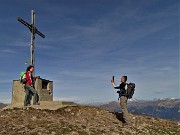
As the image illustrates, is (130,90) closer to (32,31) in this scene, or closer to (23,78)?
(23,78)

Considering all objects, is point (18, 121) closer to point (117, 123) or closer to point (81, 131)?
point (81, 131)

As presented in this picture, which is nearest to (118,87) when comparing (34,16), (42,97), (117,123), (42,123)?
(117,123)

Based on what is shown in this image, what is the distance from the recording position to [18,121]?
675 inches

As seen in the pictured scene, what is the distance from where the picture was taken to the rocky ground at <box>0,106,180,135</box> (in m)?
15.9

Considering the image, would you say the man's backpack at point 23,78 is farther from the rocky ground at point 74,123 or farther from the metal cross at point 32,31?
the metal cross at point 32,31

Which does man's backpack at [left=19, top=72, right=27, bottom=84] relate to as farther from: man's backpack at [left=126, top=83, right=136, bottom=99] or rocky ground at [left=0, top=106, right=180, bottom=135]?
man's backpack at [left=126, top=83, right=136, bottom=99]

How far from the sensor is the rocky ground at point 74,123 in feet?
52.3

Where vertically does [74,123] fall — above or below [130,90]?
below

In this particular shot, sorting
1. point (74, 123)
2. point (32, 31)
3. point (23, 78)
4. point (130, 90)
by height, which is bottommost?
point (74, 123)

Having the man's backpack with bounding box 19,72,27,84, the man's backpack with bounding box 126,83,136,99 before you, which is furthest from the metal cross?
the man's backpack with bounding box 126,83,136,99

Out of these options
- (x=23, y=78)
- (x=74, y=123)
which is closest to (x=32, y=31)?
(x=23, y=78)

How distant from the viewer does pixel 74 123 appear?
1816cm

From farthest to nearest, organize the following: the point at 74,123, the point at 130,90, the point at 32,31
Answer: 1. the point at 32,31
2. the point at 130,90
3. the point at 74,123

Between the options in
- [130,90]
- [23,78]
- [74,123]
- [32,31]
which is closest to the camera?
[74,123]
